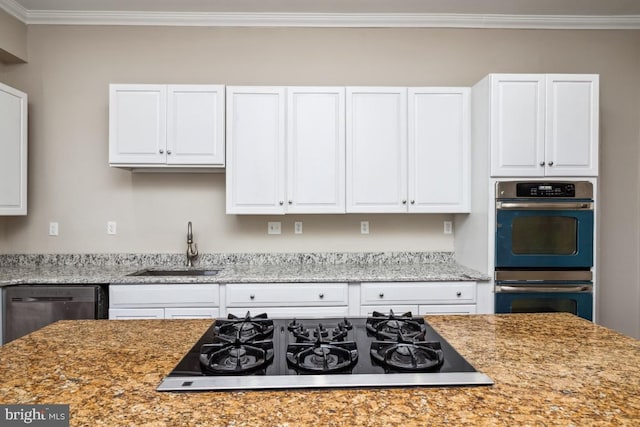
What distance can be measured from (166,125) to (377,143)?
1503 millimetres

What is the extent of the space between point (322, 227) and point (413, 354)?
231cm

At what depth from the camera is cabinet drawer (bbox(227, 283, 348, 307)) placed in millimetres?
2762

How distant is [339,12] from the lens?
10.9 feet

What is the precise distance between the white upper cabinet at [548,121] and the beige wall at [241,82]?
0.69m

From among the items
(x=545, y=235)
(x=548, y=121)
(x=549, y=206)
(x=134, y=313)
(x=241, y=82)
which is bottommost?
(x=134, y=313)

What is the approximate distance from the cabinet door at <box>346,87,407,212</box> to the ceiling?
2.40 feet

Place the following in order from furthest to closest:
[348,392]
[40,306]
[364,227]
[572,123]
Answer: [364,227] → [572,123] → [40,306] → [348,392]

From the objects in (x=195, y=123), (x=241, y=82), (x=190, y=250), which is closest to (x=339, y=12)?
(x=241, y=82)

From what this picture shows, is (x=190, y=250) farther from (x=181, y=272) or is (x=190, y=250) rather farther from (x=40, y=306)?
(x=40, y=306)

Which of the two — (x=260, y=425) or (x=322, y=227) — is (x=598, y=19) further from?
(x=260, y=425)

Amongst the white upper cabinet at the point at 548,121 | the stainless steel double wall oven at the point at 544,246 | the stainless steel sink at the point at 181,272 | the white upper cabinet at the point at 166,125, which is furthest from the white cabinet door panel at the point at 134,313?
the white upper cabinet at the point at 548,121

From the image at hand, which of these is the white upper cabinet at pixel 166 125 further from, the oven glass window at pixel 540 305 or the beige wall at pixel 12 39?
the oven glass window at pixel 540 305

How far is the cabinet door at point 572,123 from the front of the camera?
283 centimetres

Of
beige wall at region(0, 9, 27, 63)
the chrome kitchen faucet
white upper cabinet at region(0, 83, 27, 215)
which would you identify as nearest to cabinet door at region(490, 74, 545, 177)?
the chrome kitchen faucet
